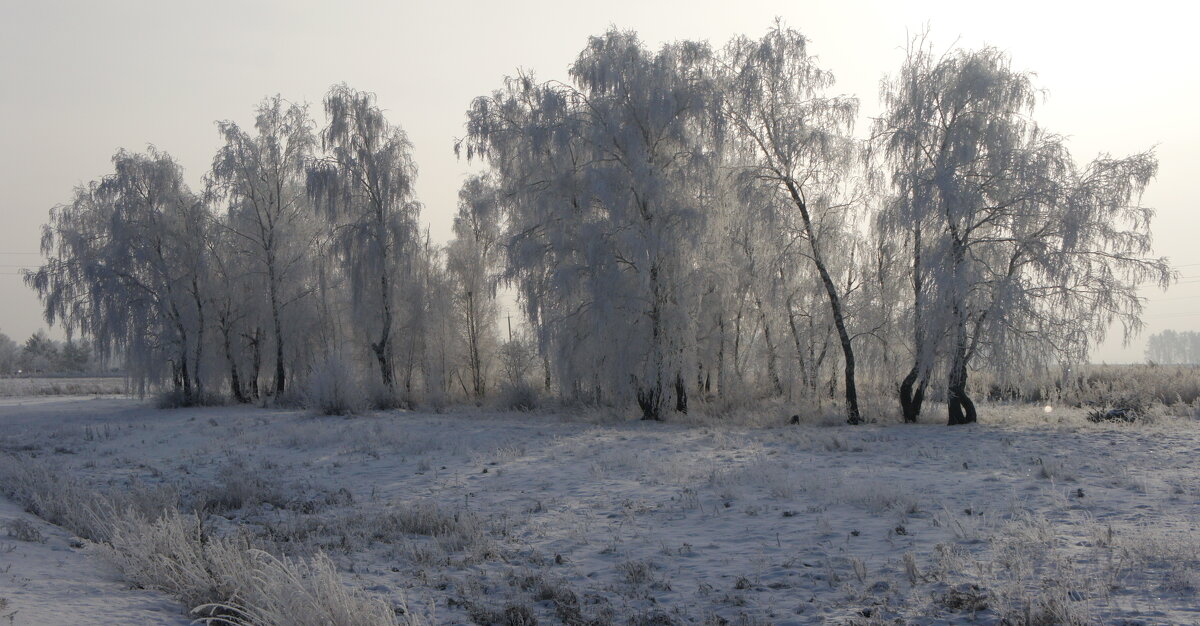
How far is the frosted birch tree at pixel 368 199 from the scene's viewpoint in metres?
28.7

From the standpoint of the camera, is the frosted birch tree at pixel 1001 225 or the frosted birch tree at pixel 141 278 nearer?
the frosted birch tree at pixel 1001 225

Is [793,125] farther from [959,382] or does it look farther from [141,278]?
[141,278]

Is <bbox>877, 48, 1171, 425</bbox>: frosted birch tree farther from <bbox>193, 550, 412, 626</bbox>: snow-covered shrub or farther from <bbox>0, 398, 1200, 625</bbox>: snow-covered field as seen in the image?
<bbox>193, 550, 412, 626</bbox>: snow-covered shrub

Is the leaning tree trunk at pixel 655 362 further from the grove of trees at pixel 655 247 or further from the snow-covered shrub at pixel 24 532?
the snow-covered shrub at pixel 24 532

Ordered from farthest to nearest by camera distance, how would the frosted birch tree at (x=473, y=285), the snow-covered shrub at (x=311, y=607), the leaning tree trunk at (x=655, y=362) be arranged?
the frosted birch tree at (x=473, y=285)
the leaning tree trunk at (x=655, y=362)
the snow-covered shrub at (x=311, y=607)

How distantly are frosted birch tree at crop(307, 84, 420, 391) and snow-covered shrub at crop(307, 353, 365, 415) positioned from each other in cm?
493

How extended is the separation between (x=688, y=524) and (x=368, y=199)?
945 inches

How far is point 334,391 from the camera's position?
23.0 m

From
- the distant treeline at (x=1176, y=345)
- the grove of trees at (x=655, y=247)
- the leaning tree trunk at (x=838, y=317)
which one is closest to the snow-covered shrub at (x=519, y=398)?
the grove of trees at (x=655, y=247)

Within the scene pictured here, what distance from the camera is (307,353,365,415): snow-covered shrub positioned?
22.9 m

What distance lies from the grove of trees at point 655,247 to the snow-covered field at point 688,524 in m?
4.32

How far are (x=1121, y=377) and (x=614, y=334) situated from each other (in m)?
20.9

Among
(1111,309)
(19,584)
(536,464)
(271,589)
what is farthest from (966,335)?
(19,584)

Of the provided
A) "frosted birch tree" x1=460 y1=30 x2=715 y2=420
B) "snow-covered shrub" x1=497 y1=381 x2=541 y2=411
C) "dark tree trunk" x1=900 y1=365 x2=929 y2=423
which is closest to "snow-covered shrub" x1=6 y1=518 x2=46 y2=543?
A: "frosted birch tree" x1=460 y1=30 x2=715 y2=420
